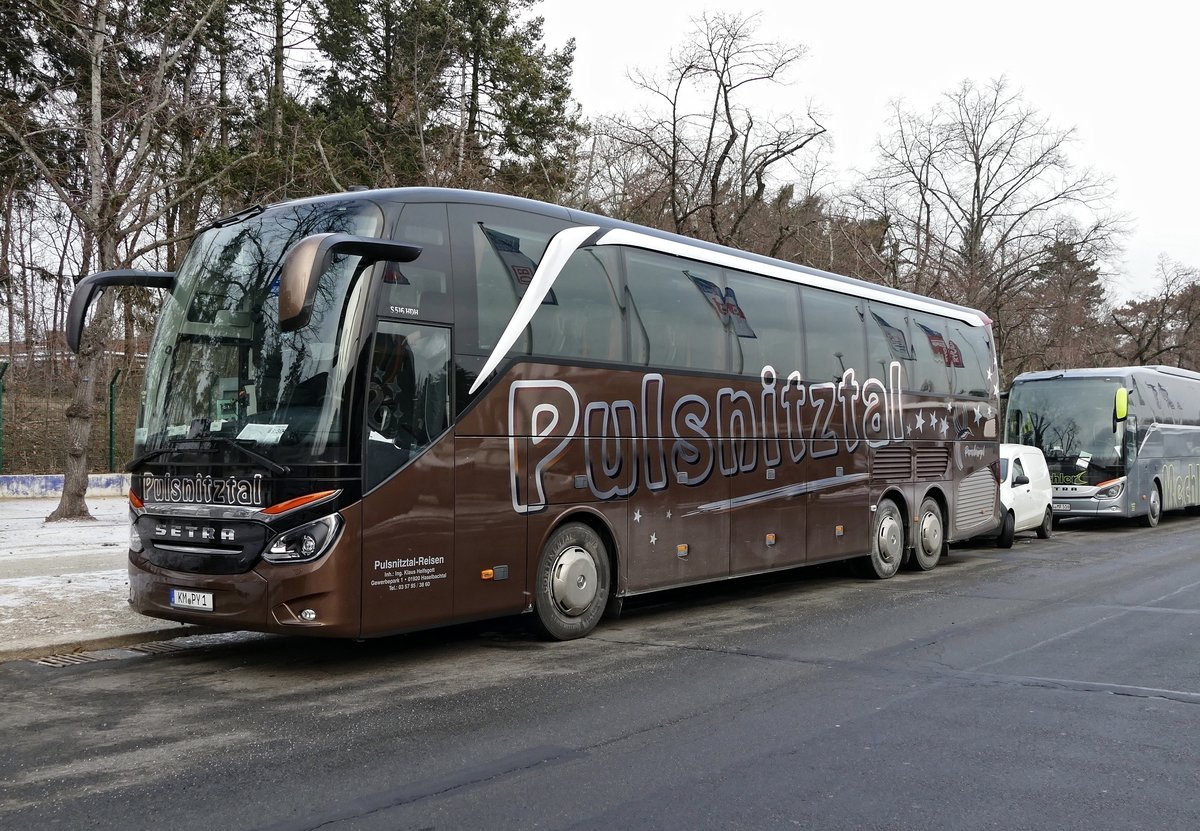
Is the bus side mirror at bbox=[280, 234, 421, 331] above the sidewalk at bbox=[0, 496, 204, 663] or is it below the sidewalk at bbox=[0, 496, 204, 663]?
above

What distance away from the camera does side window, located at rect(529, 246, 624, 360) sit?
934cm

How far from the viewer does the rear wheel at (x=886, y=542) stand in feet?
47.6

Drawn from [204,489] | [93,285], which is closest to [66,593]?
[93,285]

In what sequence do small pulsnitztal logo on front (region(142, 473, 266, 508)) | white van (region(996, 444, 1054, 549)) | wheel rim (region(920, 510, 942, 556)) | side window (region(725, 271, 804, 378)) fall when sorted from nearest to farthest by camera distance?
1. small pulsnitztal logo on front (region(142, 473, 266, 508))
2. side window (region(725, 271, 804, 378))
3. wheel rim (region(920, 510, 942, 556))
4. white van (region(996, 444, 1054, 549))

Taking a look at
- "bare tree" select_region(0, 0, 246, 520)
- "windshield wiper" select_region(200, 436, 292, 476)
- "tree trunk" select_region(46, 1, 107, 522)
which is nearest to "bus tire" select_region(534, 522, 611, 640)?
"windshield wiper" select_region(200, 436, 292, 476)

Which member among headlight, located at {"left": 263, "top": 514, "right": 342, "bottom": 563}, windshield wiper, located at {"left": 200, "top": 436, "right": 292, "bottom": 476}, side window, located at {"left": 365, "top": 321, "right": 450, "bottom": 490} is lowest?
headlight, located at {"left": 263, "top": 514, "right": 342, "bottom": 563}

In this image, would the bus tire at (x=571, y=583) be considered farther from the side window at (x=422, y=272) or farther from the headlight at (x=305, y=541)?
the side window at (x=422, y=272)

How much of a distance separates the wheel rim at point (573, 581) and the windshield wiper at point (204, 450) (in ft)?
9.02

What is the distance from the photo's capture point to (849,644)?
30.9 ft

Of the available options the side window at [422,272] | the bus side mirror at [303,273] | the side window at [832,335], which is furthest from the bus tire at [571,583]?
the side window at [832,335]

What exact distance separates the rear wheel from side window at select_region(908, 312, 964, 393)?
186 cm

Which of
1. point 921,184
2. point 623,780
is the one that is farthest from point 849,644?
point 921,184

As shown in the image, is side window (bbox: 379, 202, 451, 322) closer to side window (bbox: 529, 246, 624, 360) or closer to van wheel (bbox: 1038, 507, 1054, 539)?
side window (bbox: 529, 246, 624, 360)

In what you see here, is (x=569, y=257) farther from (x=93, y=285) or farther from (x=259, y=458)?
(x=93, y=285)
